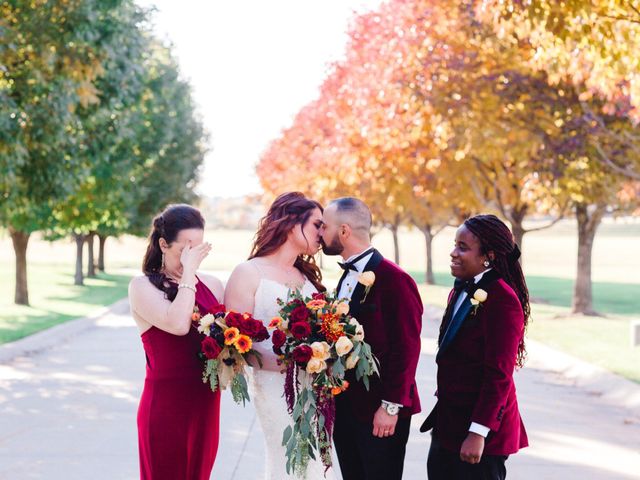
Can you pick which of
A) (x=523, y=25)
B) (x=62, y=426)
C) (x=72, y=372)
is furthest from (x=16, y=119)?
(x=523, y=25)

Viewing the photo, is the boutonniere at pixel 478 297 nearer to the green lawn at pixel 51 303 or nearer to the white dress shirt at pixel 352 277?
the white dress shirt at pixel 352 277

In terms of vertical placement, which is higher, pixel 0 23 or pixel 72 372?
pixel 0 23

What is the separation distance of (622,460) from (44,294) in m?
30.5

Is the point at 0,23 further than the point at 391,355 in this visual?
Yes

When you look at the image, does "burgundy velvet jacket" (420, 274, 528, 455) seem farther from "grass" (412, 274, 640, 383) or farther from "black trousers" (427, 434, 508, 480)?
"grass" (412, 274, 640, 383)

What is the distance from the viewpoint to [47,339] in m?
20.3

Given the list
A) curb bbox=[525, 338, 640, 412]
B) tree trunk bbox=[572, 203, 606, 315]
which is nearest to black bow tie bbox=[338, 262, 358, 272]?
curb bbox=[525, 338, 640, 412]

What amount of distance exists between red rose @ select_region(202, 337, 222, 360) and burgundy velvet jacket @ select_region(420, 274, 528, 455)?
1.11 metres

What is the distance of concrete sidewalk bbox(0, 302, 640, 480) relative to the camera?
8781 mm

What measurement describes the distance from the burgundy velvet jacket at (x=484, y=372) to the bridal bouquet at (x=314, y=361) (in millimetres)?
398

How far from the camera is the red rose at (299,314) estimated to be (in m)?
5.05

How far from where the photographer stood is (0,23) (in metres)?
14.3

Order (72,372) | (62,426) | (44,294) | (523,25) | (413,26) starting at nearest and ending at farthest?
1. (62,426)
2. (523,25)
3. (72,372)
4. (413,26)
5. (44,294)

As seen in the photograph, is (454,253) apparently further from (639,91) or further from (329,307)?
(639,91)
